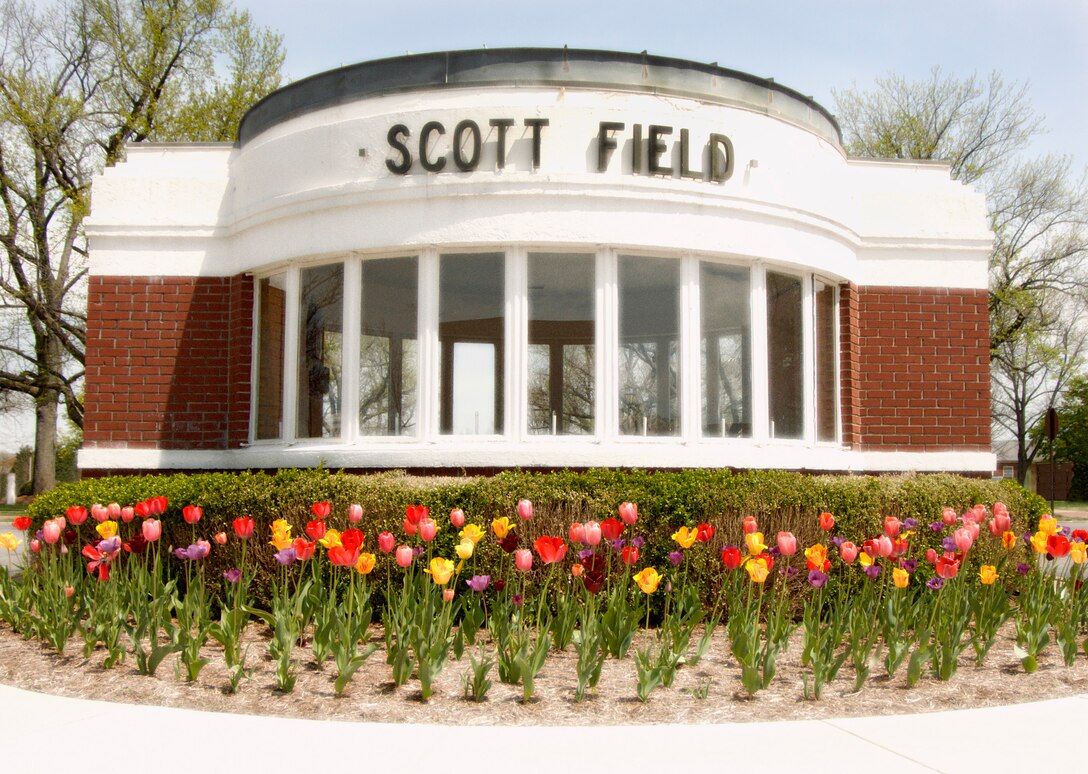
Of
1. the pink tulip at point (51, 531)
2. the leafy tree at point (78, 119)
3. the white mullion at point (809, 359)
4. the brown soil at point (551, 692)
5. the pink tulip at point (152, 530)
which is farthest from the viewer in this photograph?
the leafy tree at point (78, 119)

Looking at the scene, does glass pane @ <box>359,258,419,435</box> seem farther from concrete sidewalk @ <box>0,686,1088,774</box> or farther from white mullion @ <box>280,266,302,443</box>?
concrete sidewalk @ <box>0,686,1088,774</box>

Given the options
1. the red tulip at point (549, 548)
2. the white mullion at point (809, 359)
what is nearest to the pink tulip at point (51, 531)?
the red tulip at point (549, 548)

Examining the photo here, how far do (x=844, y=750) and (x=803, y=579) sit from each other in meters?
2.91

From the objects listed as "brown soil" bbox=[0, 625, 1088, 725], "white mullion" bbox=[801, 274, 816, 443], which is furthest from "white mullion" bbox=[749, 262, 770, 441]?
"brown soil" bbox=[0, 625, 1088, 725]

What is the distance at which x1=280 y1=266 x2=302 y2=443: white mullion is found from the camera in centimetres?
983

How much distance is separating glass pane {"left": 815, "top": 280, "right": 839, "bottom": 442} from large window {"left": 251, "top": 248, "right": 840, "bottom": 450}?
0.56 meters

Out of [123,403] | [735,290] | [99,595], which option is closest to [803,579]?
[735,290]

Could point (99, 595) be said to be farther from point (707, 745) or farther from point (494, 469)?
point (707, 745)

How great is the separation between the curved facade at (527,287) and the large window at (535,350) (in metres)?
0.02

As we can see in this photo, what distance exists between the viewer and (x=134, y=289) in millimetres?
10617

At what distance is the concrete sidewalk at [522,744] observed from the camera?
4129 millimetres

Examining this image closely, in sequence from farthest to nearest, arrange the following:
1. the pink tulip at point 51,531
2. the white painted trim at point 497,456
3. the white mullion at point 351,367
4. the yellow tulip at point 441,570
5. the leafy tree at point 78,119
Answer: the leafy tree at point 78,119, the white mullion at point 351,367, the white painted trim at point 497,456, the pink tulip at point 51,531, the yellow tulip at point 441,570

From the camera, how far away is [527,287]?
9.14 meters

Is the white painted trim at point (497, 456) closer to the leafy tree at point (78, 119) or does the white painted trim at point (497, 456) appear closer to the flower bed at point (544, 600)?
the flower bed at point (544, 600)
